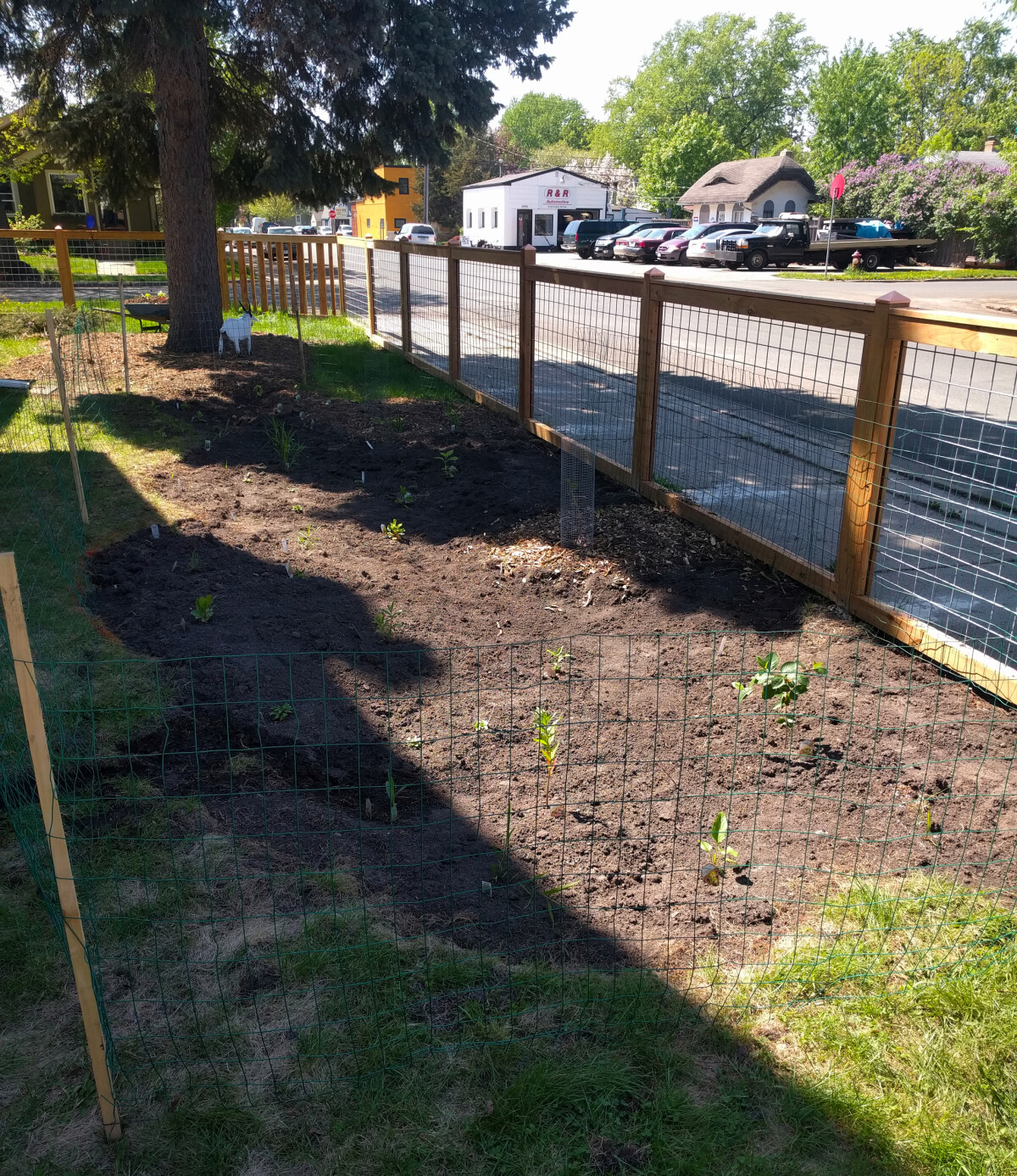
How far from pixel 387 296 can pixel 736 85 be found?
95.3m

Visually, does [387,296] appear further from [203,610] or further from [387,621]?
[203,610]

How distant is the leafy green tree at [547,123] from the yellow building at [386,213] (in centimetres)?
6813

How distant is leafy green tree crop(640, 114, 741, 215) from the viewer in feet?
248

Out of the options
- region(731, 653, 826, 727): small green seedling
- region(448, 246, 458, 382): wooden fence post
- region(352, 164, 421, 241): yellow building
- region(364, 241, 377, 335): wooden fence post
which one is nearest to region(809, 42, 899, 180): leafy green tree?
region(352, 164, 421, 241): yellow building

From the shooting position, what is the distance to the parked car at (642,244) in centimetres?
4044

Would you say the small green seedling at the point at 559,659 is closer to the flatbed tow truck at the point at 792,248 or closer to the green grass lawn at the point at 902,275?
the green grass lawn at the point at 902,275

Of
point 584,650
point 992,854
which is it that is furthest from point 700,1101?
point 584,650

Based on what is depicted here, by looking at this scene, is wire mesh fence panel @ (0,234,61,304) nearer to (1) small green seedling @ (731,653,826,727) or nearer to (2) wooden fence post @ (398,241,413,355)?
(2) wooden fence post @ (398,241,413,355)

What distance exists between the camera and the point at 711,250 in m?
38.4

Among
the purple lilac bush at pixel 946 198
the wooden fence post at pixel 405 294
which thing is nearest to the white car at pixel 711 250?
the purple lilac bush at pixel 946 198

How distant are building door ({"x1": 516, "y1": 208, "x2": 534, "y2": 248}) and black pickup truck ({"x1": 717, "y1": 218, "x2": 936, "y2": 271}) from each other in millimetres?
24475

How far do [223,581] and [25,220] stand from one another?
26.3 m

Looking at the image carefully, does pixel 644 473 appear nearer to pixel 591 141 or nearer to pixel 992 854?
pixel 992 854

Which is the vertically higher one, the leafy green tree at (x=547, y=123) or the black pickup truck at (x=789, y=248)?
the leafy green tree at (x=547, y=123)
